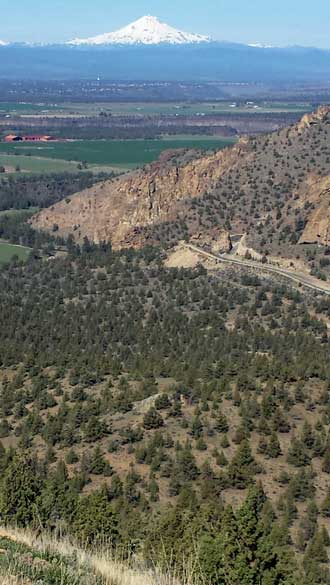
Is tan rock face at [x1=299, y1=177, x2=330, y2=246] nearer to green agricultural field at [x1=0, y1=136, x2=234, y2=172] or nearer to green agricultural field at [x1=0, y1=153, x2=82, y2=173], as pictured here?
green agricultural field at [x1=0, y1=136, x2=234, y2=172]

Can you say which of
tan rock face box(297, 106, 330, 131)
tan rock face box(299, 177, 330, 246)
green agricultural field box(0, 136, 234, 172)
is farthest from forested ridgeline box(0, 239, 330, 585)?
green agricultural field box(0, 136, 234, 172)

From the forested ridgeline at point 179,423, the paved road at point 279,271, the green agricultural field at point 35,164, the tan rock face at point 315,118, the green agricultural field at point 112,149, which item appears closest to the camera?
the forested ridgeline at point 179,423

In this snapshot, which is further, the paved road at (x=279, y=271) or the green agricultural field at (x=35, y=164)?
the green agricultural field at (x=35, y=164)

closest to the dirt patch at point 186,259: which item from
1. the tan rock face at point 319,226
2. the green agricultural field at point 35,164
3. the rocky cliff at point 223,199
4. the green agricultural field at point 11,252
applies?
the rocky cliff at point 223,199

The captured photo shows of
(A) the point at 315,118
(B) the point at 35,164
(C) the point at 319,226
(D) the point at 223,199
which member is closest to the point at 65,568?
(C) the point at 319,226

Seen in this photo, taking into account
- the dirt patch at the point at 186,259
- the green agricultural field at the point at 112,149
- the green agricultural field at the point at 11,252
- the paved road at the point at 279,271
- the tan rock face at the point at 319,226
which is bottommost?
the green agricultural field at the point at 112,149

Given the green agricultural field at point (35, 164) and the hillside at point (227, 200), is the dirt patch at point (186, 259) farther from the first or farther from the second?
the green agricultural field at point (35, 164)

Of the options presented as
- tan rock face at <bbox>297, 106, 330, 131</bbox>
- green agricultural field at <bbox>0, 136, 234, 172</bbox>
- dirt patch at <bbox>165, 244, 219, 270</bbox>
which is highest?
tan rock face at <bbox>297, 106, 330, 131</bbox>
